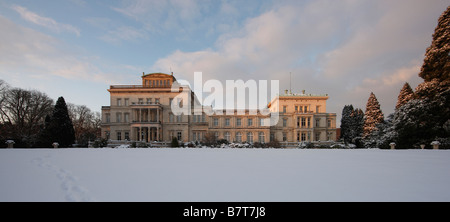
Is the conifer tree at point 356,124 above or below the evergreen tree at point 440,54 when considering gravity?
below

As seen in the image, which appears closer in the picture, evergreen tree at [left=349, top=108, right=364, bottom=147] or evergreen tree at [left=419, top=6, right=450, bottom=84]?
evergreen tree at [left=419, top=6, right=450, bottom=84]

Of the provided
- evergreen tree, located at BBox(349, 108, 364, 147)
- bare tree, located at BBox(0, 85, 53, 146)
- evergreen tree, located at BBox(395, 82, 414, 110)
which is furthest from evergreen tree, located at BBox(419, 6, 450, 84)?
bare tree, located at BBox(0, 85, 53, 146)

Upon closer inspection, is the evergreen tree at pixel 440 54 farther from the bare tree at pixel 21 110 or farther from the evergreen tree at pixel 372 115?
the bare tree at pixel 21 110

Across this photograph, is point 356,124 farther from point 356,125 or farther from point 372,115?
point 372,115

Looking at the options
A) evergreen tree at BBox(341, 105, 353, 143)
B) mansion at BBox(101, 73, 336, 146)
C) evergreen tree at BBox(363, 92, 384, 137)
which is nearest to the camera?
evergreen tree at BBox(363, 92, 384, 137)

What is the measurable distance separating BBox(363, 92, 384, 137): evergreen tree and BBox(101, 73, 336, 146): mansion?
7.84 meters

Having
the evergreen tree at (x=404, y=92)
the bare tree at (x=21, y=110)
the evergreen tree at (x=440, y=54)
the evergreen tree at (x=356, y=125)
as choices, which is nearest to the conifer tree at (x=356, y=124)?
the evergreen tree at (x=356, y=125)

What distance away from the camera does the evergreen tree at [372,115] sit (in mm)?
30973

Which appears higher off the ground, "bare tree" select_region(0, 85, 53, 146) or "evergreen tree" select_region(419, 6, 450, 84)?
"evergreen tree" select_region(419, 6, 450, 84)

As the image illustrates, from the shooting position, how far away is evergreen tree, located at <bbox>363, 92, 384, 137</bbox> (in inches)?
1219

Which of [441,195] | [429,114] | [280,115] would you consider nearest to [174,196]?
[441,195]

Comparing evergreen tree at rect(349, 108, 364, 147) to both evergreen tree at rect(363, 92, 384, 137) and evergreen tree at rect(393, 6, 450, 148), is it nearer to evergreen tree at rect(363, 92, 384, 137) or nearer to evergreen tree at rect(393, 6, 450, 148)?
evergreen tree at rect(363, 92, 384, 137)

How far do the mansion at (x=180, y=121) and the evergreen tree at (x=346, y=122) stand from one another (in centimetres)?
363
